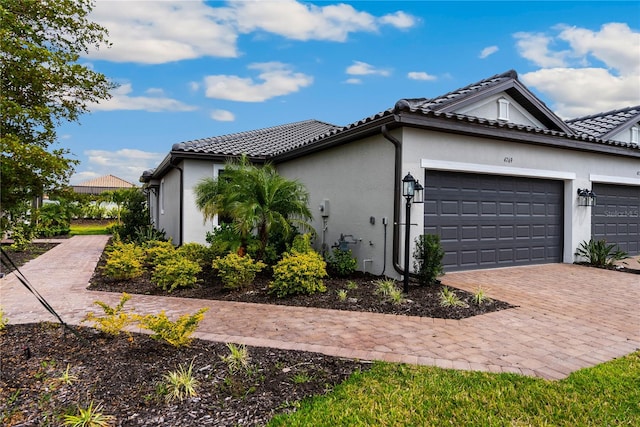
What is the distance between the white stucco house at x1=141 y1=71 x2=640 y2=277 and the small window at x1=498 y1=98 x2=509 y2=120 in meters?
0.03

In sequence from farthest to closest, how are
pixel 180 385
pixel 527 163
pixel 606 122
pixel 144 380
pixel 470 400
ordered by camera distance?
pixel 606 122 < pixel 527 163 < pixel 144 380 < pixel 180 385 < pixel 470 400

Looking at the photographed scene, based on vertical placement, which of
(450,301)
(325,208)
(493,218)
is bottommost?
(450,301)

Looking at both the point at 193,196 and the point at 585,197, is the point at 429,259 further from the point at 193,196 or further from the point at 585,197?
the point at 193,196

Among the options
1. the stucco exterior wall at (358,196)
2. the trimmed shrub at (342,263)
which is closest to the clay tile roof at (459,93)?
the stucco exterior wall at (358,196)

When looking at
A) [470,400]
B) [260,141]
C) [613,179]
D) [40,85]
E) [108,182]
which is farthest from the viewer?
[108,182]

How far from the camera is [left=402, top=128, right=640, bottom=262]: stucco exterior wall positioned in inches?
314

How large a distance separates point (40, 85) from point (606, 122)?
16258 millimetres

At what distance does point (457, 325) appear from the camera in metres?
5.25

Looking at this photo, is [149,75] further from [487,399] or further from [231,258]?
[487,399]

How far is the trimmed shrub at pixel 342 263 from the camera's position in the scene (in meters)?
8.30

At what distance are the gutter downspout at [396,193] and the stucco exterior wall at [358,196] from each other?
0.60 feet

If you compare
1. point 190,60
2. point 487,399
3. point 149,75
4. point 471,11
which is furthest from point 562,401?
point 149,75

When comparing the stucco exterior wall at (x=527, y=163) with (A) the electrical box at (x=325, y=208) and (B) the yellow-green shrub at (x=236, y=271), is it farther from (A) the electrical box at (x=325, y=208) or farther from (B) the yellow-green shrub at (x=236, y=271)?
(B) the yellow-green shrub at (x=236, y=271)

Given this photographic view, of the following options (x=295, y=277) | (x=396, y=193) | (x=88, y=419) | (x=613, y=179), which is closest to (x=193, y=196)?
(x=295, y=277)
